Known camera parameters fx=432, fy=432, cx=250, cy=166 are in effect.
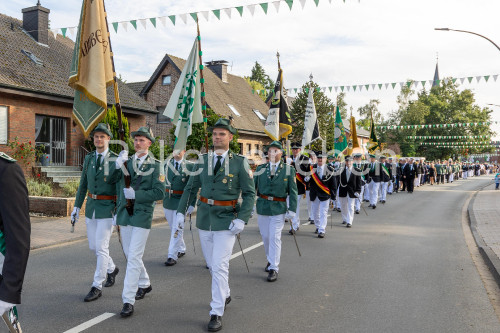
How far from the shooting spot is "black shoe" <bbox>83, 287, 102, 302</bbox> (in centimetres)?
518

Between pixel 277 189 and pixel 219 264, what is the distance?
261cm

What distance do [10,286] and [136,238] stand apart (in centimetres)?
276

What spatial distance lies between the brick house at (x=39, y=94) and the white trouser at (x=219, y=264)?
47.7ft

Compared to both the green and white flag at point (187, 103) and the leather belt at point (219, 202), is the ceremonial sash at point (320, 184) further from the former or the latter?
the leather belt at point (219, 202)

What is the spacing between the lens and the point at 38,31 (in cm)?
2138

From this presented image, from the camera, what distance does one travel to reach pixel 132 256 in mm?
4848

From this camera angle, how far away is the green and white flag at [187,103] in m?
7.41

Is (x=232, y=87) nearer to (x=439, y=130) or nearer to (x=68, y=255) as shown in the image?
(x=68, y=255)

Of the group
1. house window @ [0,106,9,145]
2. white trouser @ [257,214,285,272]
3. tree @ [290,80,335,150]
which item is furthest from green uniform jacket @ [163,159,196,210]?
tree @ [290,80,335,150]

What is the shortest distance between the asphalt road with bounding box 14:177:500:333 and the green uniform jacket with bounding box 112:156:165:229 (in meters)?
1.01

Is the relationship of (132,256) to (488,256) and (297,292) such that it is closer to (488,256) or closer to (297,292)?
(297,292)

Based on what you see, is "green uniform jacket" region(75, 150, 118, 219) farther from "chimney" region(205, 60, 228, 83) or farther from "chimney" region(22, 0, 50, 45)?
"chimney" region(205, 60, 228, 83)

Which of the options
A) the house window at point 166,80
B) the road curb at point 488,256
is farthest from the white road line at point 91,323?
the house window at point 166,80

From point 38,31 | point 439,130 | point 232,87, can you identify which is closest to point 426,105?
point 439,130
